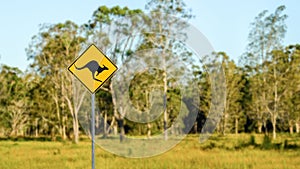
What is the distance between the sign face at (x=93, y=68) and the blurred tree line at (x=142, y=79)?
13.2ft

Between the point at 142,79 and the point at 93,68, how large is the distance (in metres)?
8.56

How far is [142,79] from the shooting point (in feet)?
53.0

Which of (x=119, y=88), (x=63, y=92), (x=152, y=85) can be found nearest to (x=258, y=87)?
(x=63, y=92)

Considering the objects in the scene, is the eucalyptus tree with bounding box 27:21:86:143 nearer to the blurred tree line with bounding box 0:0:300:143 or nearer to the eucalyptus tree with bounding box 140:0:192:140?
the blurred tree line with bounding box 0:0:300:143

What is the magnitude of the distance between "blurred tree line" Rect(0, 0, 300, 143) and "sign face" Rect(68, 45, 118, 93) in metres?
4.03

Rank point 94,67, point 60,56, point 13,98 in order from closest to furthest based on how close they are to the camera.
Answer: point 94,67 → point 60,56 → point 13,98

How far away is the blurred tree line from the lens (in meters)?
15.8

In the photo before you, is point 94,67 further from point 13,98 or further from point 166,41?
point 13,98

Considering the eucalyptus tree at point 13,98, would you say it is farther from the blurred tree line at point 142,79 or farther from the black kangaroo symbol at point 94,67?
the black kangaroo symbol at point 94,67

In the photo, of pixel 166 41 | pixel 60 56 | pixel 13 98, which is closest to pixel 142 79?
pixel 166 41

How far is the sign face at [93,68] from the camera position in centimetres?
754

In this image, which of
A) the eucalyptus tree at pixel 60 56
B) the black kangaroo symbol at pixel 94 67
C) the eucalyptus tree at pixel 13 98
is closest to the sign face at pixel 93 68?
the black kangaroo symbol at pixel 94 67

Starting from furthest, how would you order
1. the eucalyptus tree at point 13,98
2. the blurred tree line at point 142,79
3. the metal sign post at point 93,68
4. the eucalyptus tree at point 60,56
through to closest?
the eucalyptus tree at point 13,98
the eucalyptus tree at point 60,56
the blurred tree line at point 142,79
the metal sign post at point 93,68

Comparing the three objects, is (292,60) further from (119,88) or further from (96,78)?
(96,78)
